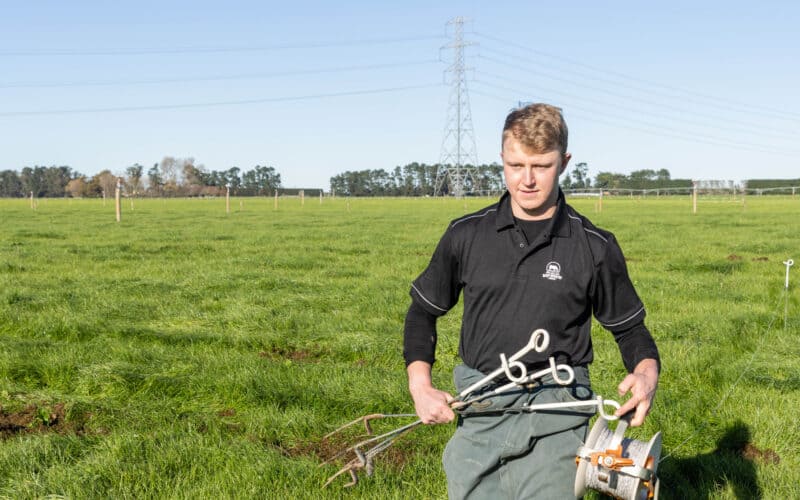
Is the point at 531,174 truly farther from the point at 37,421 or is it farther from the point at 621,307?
the point at 37,421

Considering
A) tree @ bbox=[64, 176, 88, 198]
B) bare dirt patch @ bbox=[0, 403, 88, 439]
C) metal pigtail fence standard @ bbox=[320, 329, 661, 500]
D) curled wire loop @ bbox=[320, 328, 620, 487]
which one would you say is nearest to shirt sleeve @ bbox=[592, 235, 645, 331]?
curled wire loop @ bbox=[320, 328, 620, 487]

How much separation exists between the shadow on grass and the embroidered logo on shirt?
2.28 metres

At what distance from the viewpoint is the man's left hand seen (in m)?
2.51

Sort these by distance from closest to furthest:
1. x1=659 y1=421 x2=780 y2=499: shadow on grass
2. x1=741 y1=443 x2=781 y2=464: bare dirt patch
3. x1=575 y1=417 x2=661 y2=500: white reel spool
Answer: x1=575 y1=417 x2=661 y2=500: white reel spool
x1=659 y1=421 x2=780 y2=499: shadow on grass
x1=741 y1=443 x2=781 y2=464: bare dirt patch

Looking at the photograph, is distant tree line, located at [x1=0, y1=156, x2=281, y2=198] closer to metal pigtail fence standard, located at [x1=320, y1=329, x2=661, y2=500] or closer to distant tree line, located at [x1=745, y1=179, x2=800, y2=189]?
distant tree line, located at [x1=745, y1=179, x2=800, y2=189]

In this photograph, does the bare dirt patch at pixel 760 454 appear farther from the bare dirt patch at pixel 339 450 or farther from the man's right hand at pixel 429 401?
the man's right hand at pixel 429 401

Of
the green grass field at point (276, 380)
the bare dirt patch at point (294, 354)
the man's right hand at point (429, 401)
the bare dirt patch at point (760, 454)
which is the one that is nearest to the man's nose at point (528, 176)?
the man's right hand at point (429, 401)

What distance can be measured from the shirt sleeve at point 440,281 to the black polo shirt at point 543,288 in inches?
2.0

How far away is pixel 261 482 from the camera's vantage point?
4.29m

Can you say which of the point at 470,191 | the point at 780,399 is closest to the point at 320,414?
the point at 780,399

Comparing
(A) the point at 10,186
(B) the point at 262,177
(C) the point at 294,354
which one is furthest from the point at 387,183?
(C) the point at 294,354

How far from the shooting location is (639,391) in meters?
2.55

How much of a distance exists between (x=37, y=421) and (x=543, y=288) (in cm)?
442

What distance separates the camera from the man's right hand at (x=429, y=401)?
2.63 meters
